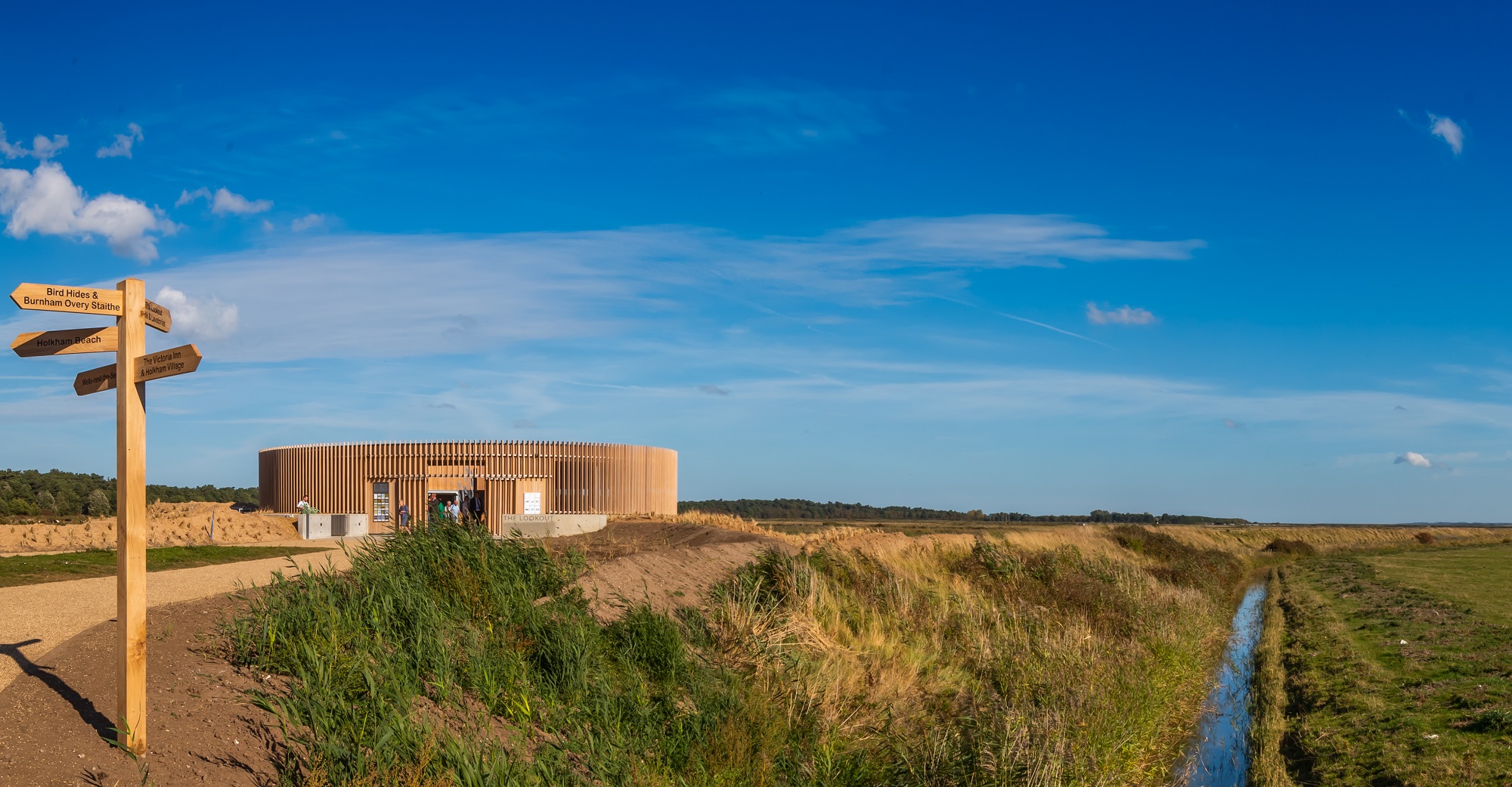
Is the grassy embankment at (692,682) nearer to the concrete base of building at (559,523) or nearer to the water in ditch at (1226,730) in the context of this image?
the water in ditch at (1226,730)

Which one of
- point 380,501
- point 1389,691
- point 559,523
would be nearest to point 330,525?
point 380,501

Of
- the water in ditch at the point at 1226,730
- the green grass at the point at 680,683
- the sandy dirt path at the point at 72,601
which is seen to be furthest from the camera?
the water in ditch at the point at 1226,730

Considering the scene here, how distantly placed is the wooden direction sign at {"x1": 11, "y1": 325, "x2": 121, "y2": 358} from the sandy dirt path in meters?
2.48

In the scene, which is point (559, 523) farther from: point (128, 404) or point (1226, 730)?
point (128, 404)

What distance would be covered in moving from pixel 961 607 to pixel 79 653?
12128mm

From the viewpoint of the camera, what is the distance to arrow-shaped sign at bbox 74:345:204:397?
241 inches

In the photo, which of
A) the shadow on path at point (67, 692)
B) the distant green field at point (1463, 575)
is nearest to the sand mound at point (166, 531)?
the shadow on path at point (67, 692)

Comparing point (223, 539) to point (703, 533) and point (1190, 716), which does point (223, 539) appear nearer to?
point (703, 533)

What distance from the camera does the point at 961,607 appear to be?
16.3 metres

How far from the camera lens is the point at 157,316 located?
670 cm

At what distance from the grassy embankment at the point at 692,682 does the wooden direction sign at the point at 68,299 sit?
278cm

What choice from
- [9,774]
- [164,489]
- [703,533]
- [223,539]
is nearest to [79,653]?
[9,774]

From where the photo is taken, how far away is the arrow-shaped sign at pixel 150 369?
20.0ft

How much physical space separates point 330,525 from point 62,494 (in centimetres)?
2413
